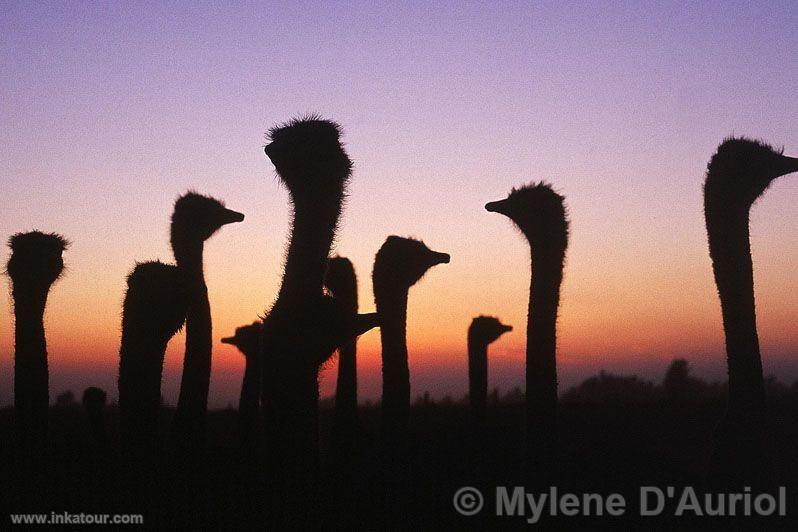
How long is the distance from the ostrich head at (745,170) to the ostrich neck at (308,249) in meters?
4.67

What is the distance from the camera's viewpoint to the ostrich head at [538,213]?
11602 mm

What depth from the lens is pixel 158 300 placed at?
8.49m

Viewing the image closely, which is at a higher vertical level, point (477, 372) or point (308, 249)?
point (308, 249)

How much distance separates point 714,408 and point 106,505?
15759 mm

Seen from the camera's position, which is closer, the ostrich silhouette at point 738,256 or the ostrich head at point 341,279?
the ostrich silhouette at point 738,256

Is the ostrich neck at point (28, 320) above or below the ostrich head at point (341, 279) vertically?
below

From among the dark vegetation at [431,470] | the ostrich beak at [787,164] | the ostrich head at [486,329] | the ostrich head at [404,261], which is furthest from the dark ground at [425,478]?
the ostrich beak at [787,164]

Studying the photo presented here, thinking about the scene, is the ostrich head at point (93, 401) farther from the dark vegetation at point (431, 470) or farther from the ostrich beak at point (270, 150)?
the ostrich beak at point (270, 150)

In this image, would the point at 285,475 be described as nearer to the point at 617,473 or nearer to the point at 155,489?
the point at 155,489

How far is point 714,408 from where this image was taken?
20.8 m

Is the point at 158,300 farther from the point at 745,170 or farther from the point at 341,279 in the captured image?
the point at 745,170

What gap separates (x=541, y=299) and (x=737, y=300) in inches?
95.9

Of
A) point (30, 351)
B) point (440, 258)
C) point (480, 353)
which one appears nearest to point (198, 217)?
point (30, 351)

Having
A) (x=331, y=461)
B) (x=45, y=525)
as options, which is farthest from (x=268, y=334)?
(x=331, y=461)
